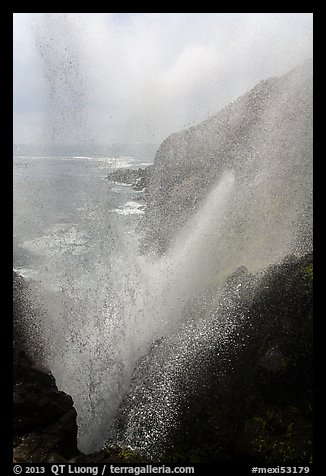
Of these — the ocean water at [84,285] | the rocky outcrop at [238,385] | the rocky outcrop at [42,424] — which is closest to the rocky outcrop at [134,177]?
the ocean water at [84,285]

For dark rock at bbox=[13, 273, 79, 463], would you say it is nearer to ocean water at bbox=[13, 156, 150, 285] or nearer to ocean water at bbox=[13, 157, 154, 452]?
ocean water at bbox=[13, 157, 154, 452]

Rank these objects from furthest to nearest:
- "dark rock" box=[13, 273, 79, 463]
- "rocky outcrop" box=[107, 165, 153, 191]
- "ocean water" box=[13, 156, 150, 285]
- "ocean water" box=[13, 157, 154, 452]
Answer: "rocky outcrop" box=[107, 165, 153, 191], "ocean water" box=[13, 156, 150, 285], "ocean water" box=[13, 157, 154, 452], "dark rock" box=[13, 273, 79, 463]

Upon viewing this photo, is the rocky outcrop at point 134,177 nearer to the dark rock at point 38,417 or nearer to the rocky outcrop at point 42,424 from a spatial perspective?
the dark rock at point 38,417

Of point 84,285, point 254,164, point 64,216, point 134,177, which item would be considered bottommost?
point 64,216

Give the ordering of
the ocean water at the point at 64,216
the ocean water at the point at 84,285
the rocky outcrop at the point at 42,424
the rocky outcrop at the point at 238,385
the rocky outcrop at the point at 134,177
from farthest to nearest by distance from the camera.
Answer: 1. the rocky outcrop at the point at 134,177
2. the ocean water at the point at 64,216
3. the ocean water at the point at 84,285
4. the rocky outcrop at the point at 238,385
5. the rocky outcrop at the point at 42,424

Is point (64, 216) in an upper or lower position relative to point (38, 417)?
lower

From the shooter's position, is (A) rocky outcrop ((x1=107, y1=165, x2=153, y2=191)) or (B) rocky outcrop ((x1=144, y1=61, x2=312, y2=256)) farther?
(A) rocky outcrop ((x1=107, y1=165, x2=153, y2=191))

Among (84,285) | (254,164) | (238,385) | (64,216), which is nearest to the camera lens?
(238,385)

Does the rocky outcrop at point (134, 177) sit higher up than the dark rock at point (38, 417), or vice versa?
the dark rock at point (38, 417)

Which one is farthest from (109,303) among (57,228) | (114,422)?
(57,228)

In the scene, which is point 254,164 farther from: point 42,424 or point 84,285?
point 42,424

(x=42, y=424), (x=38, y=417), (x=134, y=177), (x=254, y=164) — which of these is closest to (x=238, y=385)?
(x=42, y=424)

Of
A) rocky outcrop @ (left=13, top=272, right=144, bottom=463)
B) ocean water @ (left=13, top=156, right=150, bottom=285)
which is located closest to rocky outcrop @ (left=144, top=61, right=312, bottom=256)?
ocean water @ (left=13, top=156, right=150, bottom=285)

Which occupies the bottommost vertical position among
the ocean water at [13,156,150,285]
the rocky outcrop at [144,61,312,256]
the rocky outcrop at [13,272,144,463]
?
the ocean water at [13,156,150,285]
